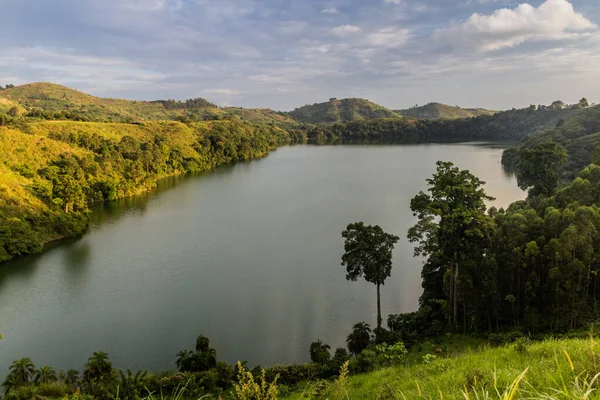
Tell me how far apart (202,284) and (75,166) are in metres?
36.9

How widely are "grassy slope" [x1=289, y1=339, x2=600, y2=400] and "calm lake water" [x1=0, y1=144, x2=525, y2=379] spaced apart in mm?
12418

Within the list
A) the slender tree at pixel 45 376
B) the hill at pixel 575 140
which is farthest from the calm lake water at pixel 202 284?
the hill at pixel 575 140

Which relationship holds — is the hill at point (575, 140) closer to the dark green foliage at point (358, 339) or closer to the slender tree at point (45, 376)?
the dark green foliage at point (358, 339)

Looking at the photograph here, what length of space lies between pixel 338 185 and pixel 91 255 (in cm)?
4144

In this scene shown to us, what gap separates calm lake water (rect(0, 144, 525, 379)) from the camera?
22.2 m

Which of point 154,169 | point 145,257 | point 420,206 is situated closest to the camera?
point 420,206

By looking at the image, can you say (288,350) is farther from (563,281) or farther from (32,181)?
(32,181)

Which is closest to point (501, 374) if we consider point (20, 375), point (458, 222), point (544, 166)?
point (458, 222)

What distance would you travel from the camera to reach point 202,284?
2953 cm

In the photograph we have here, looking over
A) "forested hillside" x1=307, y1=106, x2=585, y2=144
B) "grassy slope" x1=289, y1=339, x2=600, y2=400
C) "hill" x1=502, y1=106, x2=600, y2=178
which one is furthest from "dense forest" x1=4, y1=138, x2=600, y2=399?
"forested hillside" x1=307, y1=106, x2=585, y2=144

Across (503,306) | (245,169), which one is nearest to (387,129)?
(245,169)

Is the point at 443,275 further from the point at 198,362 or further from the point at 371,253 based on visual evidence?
the point at 198,362

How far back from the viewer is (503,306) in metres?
20.7

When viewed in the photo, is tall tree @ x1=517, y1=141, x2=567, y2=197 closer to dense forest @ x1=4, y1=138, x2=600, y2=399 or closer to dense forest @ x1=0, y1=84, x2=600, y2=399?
dense forest @ x1=0, y1=84, x2=600, y2=399
